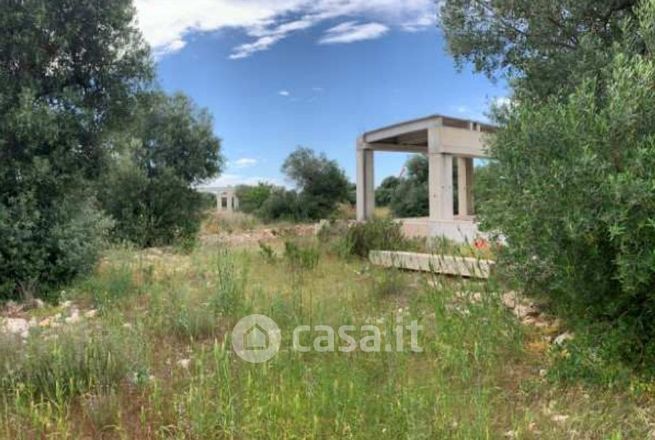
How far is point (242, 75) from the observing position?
35.5 feet

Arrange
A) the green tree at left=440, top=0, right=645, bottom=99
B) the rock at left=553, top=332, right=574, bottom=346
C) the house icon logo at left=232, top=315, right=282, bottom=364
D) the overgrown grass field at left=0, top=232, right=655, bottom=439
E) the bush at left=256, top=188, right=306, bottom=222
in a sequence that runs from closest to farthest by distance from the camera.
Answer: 1. the overgrown grass field at left=0, top=232, right=655, bottom=439
2. the house icon logo at left=232, top=315, right=282, bottom=364
3. the rock at left=553, top=332, right=574, bottom=346
4. the green tree at left=440, top=0, right=645, bottom=99
5. the bush at left=256, top=188, right=306, bottom=222

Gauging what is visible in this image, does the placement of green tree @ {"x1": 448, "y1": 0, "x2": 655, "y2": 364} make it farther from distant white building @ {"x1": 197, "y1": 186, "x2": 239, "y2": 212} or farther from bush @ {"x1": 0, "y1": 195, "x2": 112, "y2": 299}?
distant white building @ {"x1": 197, "y1": 186, "x2": 239, "y2": 212}

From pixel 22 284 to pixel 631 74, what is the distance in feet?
18.9

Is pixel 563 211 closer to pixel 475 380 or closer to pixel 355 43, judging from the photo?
pixel 475 380

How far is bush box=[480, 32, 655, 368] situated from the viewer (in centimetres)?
227

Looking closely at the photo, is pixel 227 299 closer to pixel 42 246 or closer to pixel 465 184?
pixel 42 246

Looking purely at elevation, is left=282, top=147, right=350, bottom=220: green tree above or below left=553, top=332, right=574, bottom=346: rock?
above

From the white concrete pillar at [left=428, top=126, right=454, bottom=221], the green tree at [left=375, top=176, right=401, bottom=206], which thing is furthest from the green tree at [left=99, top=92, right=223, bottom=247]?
the green tree at [left=375, top=176, right=401, bottom=206]

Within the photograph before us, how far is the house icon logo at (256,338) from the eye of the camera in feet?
9.93

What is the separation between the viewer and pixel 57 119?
18.0 ft

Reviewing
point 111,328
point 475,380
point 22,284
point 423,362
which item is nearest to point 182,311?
point 111,328

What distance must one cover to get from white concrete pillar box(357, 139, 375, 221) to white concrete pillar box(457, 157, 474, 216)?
3294 millimetres

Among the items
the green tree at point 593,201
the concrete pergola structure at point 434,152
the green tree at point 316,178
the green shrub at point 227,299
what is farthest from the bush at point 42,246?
the green tree at point 316,178

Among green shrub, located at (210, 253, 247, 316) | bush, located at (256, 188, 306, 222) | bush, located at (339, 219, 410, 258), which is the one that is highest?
bush, located at (256, 188, 306, 222)
